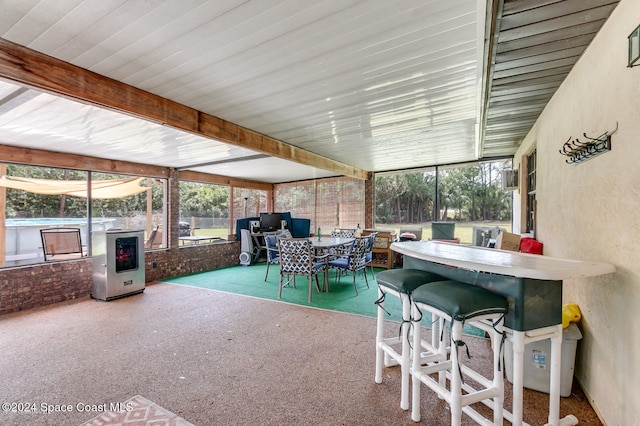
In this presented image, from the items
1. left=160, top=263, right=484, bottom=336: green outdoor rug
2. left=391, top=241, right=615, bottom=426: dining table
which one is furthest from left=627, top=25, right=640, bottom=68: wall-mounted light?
left=160, top=263, right=484, bottom=336: green outdoor rug

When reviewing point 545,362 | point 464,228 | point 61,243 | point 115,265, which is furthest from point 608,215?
point 61,243

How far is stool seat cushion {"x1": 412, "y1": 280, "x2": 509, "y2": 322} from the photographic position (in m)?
1.43

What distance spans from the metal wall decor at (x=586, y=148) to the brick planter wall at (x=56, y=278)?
6.38 metres

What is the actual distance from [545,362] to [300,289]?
344cm

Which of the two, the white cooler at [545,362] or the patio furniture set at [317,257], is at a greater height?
the patio furniture set at [317,257]

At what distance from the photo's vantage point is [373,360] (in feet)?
8.08

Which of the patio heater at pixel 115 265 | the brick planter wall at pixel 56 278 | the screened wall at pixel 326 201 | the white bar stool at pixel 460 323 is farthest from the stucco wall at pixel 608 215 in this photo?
the brick planter wall at pixel 56 278

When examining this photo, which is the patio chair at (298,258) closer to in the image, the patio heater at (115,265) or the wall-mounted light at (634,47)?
the patio heater at (115,265)

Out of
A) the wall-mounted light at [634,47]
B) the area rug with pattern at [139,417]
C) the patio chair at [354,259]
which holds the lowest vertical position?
the area rug with pattern at [139,417]

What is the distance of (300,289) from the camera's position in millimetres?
4832

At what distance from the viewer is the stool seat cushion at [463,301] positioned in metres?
1.43

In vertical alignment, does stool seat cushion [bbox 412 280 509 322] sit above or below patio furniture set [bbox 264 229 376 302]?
above

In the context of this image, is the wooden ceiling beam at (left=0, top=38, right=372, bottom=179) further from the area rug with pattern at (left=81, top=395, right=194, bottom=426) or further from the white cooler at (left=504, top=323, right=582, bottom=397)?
the white cooler at (left=504, top=323, right=582, bottom=397)

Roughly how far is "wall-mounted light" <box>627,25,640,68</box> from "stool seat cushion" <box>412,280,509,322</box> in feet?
4.06
